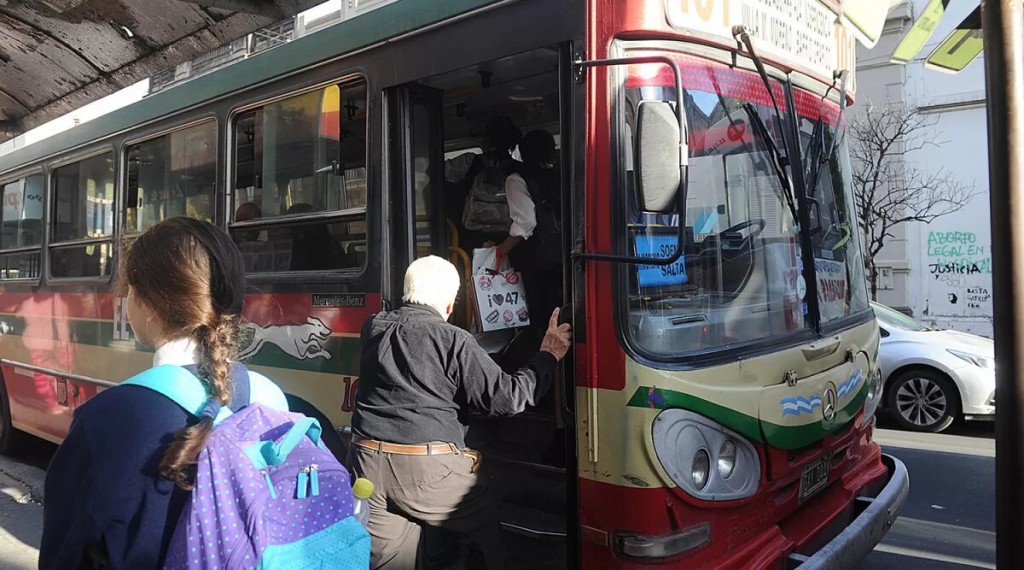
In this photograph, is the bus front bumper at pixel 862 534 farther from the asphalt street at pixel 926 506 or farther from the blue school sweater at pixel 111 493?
the blue school sweater at pixel 111 493

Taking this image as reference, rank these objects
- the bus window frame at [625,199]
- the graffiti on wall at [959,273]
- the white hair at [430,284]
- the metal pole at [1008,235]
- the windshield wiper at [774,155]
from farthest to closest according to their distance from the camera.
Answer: the graffiti on wall at [959,273], the windshield wiper at [774,155], the white hair at [430,284], the bus window frame at [625,199], the metal pole at [1008,235]

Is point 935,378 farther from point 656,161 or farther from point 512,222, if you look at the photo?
point 656,161

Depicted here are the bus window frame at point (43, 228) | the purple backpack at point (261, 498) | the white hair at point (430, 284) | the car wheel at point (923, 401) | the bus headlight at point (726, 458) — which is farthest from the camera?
the car wheel at point (923, 401)

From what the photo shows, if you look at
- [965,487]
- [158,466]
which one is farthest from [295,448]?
[965,487]

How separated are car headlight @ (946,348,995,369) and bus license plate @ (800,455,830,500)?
5509 mm

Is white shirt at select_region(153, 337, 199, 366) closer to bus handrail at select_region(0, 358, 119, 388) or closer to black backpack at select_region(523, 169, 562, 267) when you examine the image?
black backpack at select_region(523, 169, 562, 267)

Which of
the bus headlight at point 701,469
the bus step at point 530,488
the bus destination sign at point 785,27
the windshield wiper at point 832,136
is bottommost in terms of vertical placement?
the bus step at point 530,488

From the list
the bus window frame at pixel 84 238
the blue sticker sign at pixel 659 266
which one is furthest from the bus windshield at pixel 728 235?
the bus window frame at pixel 84 238

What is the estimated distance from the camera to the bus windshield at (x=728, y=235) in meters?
2.64

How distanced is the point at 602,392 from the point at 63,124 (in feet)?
48.1

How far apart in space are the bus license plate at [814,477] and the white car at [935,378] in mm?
4897

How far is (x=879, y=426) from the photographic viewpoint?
8.38 meters

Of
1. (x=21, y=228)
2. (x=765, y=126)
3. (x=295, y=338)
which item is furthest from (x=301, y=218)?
(x=21, y=228)

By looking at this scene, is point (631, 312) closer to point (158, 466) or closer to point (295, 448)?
point (295, 448)
